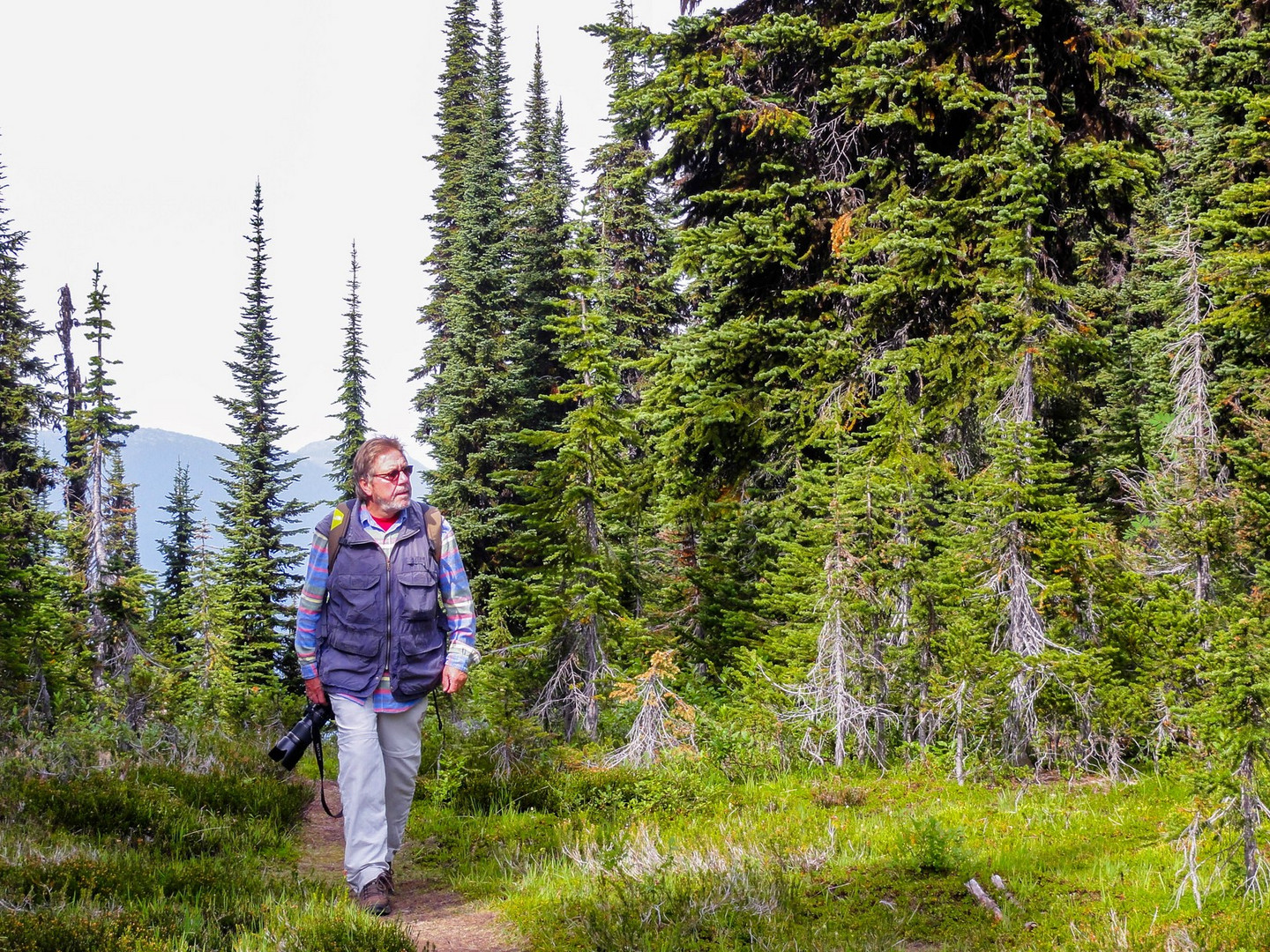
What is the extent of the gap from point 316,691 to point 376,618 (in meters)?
0.63

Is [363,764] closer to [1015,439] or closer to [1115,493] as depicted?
[1015,439]

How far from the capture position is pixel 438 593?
545cm

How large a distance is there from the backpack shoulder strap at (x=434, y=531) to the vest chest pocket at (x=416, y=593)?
149 mm

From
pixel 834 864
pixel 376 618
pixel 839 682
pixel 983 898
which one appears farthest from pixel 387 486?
pixel 839 682

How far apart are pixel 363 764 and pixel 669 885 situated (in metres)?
1.90

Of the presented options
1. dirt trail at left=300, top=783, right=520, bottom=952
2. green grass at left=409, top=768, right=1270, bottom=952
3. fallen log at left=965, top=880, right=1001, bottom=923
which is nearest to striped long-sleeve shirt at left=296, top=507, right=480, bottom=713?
dirt trail at left=300, top=783, right=520, bottom=952

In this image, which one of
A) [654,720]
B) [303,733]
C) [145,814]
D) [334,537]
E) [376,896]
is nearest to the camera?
[376,896]

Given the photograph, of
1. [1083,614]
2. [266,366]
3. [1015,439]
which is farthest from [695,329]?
[266,366]

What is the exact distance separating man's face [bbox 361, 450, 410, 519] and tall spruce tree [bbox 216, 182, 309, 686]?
2070 cm

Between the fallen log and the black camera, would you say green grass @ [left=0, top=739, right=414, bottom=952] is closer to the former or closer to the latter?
the black camera

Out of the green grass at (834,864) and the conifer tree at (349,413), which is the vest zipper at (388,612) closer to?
the green grass at (834,864)

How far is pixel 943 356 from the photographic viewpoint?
8.66 meters

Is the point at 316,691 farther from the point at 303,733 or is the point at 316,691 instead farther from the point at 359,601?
the point at 359,601

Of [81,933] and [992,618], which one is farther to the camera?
[992,618]
